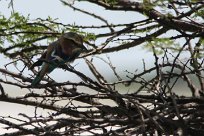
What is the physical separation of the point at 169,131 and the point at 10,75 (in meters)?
1.66

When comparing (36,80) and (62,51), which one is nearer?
(36,80)

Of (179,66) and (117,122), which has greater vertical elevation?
(179,66)

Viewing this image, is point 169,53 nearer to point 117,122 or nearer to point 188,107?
point 188,107

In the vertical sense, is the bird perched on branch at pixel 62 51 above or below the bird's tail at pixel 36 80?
above

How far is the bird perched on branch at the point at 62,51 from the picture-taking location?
575cm

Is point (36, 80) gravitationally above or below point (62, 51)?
below

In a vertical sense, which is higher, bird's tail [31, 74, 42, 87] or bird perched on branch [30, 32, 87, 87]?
bird perched on branch [30, 32, 87, 87]

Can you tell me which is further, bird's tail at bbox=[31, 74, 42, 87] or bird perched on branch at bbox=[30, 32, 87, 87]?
bird perched on branch at bbox=[30, 32, 87, 87]

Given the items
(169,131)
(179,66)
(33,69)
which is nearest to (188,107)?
(169,131)

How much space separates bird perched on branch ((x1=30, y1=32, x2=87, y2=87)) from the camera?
5754 mm

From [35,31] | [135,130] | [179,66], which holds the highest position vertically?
[35,31]

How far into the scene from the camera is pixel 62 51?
6.02 m

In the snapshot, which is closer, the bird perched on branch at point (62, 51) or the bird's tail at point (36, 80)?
the bird's tail at point (36, 80)

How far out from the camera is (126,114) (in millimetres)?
5031
